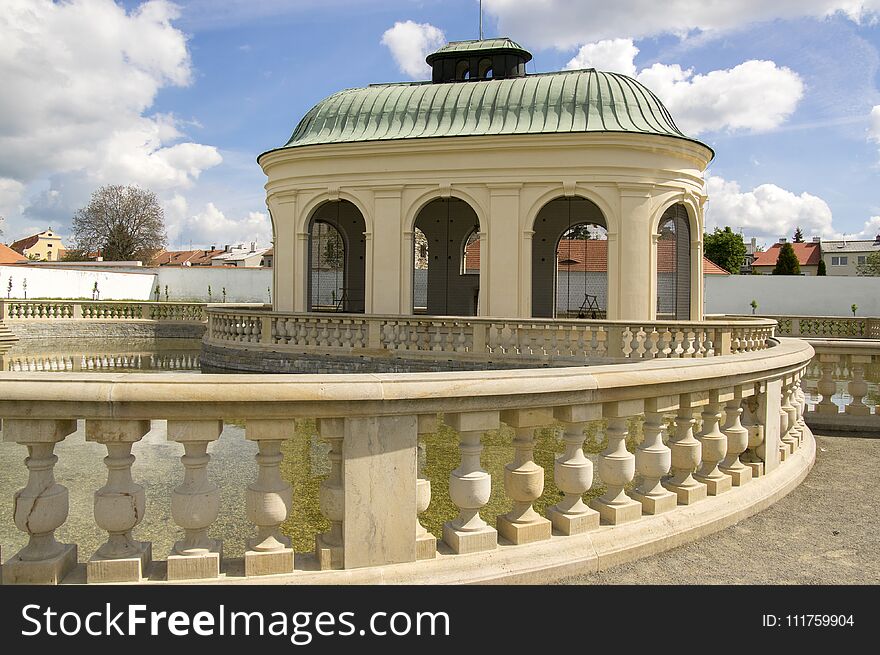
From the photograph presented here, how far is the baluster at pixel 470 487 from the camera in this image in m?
3.17

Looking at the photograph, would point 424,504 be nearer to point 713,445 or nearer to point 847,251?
point 713,445

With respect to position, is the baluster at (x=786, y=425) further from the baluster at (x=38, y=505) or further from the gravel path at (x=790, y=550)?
the baluster at (x=38, y=505)

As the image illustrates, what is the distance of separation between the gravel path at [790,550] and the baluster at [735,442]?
0.85ft

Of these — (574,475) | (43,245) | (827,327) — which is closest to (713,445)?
(574,475)

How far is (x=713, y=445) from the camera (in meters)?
4.26

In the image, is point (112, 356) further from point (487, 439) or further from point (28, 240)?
point (28, 240)

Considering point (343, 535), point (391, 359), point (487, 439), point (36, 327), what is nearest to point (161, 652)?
point (343, 535)

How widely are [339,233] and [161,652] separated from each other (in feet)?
72.8

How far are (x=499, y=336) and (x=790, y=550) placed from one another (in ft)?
38.6

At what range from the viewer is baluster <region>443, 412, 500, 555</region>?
125 inches

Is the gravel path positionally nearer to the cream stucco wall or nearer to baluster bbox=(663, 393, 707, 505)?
baluster bbox=(663, 393, 707, 505)

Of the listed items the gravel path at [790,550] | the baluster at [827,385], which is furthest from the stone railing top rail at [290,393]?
the baluster at [827,385]

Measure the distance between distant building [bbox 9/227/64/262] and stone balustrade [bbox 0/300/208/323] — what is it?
90718 mm

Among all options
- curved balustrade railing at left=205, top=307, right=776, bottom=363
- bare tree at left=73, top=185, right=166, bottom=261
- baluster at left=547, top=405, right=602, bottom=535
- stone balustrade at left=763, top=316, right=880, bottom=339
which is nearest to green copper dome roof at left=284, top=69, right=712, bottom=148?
curved balustrade railing at left=205, top=307, right=776, bottom=363
